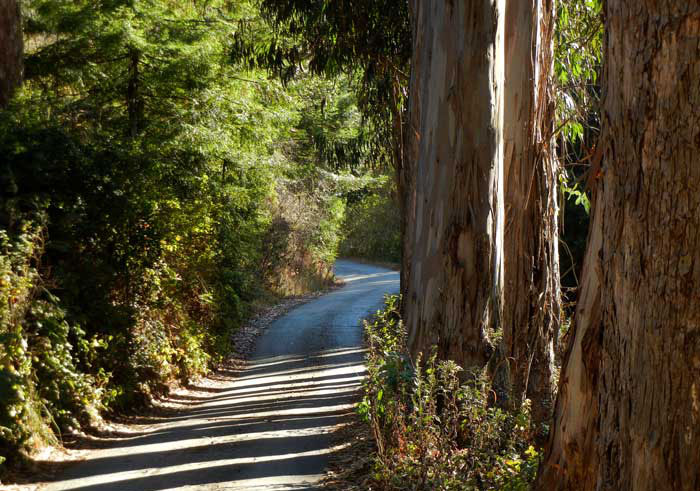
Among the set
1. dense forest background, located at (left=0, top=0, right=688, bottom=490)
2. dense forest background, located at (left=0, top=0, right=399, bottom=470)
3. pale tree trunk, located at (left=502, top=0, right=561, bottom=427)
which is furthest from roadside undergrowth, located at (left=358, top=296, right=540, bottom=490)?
dense forest background, located at (left=0, top=0, right=399, bottom=470)

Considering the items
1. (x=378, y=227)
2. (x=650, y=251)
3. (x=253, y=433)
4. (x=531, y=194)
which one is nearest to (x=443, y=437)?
(x=531, y=194)

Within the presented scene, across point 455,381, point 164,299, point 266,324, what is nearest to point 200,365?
point 164,299

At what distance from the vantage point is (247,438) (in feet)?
31.9

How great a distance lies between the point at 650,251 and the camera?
339cm

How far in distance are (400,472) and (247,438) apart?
11.7ft

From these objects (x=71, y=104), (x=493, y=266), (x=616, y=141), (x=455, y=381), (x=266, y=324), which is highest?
(x=71, y=104)

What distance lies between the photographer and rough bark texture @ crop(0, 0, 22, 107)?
40.5ft

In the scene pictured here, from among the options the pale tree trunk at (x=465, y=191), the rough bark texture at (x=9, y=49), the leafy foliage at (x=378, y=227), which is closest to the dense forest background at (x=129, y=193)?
the rough bark texture at (x=9, y=49)

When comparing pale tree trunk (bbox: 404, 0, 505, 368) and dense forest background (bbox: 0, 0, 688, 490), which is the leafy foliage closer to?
dense forest background (bbox: 0, 0, 688, 490)

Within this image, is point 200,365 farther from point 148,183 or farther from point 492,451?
point 492,451

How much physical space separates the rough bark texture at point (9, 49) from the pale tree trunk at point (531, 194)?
7977 millimetres

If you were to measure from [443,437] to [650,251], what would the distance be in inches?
148

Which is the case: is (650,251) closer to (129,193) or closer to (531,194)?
(531,194)

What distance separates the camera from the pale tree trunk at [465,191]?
7.82 m
